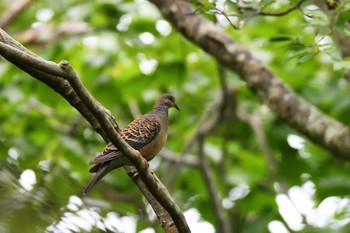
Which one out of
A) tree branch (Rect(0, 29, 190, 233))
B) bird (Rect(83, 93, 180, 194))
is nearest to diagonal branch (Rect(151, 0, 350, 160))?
bird (Rect(83, 93, 180, 194))

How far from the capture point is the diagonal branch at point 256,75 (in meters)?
6.51

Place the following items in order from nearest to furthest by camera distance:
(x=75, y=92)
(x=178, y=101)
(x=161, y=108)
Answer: (x=75, y=92) < (x=161, y=108) < (x=178, y=101)

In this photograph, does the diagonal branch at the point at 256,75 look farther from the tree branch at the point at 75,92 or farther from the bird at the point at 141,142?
the tree branch at the point at 75,92

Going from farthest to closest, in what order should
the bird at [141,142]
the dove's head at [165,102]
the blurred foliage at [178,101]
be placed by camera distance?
the blurred foliage at [178,101] < the dove's head at [165,102] < the bird at [141,142]

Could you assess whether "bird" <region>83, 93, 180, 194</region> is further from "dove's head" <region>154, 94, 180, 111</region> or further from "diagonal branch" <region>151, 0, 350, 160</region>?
"diagonal branch" <region>151, 0, 350, 160</region>

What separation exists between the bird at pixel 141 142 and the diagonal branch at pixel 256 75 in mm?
921

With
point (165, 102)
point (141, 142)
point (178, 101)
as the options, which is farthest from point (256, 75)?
point (178, 101)

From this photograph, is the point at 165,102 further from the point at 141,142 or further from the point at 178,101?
the point at 178,101

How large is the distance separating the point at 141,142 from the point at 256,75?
1.66 meters

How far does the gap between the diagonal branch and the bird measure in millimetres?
921

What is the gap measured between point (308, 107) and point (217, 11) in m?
1.87

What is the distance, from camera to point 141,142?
5.61m

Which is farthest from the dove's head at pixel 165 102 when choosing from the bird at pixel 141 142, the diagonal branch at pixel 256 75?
the diagonal branch at pixel 256 75

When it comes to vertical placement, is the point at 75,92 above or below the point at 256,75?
below
